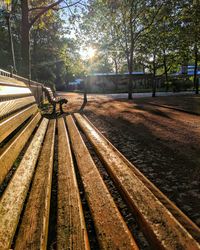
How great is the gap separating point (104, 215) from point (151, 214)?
0.34m

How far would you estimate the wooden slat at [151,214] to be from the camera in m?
1.38

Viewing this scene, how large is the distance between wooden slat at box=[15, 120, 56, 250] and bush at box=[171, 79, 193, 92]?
31.5 meters

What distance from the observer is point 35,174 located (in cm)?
247

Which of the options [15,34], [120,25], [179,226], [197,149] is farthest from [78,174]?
[15,34]

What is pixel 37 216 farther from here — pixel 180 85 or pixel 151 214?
pixel 180 85

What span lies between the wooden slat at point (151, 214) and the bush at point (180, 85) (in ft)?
102

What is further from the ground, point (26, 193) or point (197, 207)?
point (26, 193)

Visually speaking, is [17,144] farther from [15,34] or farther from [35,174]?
[15,34]

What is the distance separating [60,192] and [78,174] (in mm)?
689

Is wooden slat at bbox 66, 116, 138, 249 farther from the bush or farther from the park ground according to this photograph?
the bush

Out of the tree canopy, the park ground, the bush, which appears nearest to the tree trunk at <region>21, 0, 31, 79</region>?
the tree canopy

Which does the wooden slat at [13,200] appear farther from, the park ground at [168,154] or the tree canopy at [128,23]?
the tree canopy at [128,23]

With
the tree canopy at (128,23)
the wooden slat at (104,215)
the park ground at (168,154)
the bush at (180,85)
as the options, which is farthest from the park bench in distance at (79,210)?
the bush at (180,85)

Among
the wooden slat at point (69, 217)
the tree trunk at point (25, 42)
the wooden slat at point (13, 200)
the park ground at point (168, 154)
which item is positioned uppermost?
the tree trunk at point (25, 42)
